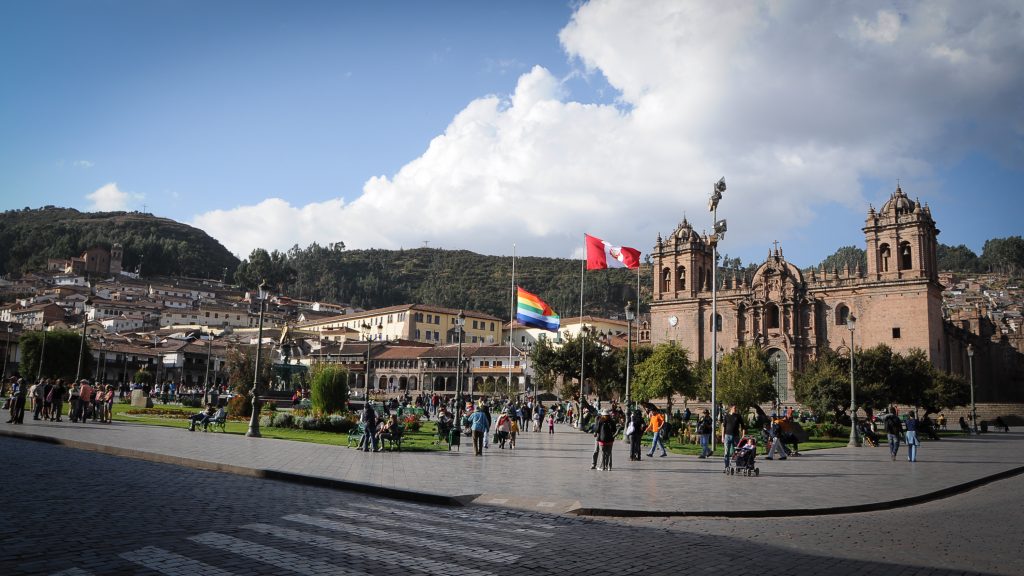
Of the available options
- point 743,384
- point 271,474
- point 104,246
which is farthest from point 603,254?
point 104,246

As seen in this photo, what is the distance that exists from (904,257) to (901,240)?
5.39 feet

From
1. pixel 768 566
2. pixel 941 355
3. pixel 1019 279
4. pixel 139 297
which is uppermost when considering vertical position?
pixel 1019 279

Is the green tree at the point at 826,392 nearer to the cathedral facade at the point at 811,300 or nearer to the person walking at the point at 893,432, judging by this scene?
the cathedral facade at the point at 811,300

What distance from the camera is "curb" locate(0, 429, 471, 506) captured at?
11.8 meters

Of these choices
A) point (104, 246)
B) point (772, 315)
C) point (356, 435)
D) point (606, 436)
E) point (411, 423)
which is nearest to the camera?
point (606, 436)

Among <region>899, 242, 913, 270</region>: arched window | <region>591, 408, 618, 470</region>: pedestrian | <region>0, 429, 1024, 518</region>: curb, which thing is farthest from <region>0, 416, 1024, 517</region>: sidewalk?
<region>899, 242, 913, 270</region>: arched window

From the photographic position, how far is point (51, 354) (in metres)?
61.1

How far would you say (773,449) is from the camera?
22172 millimetres

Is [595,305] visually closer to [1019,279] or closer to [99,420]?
[1019,279]

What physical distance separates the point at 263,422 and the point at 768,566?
88.4 ft

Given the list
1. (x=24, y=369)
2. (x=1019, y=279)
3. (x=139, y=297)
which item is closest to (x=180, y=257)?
(x=139, y=297)

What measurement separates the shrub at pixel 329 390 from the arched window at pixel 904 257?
5059 centimetres

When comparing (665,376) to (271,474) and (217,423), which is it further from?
(271,474)

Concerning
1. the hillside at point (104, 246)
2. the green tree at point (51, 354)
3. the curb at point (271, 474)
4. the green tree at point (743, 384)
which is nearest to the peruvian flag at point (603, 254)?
the green tree at point (743, 384)
